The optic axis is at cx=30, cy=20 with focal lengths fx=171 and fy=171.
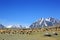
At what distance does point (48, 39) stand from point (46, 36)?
472 centimetres

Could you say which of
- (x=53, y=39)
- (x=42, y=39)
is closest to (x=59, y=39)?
(x=53, y=39)

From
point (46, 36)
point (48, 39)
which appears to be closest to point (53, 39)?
point (48, 39)

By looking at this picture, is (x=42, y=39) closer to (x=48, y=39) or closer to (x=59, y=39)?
(x=48, y=39)

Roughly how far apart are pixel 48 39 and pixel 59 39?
3.61 m

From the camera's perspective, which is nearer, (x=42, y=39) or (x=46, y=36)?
(x=42, y=39)

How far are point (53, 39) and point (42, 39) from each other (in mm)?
3646

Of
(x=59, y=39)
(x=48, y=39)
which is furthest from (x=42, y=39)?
(x=59, y=39)

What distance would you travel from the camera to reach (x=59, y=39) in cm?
5616

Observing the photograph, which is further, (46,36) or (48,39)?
(46,36)

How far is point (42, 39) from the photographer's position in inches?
2211

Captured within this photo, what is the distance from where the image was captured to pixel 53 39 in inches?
2218

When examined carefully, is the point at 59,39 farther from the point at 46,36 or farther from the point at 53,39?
the point at 46,36

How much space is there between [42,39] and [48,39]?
216cm

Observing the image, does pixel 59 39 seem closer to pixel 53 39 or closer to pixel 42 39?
pixel 53 39
